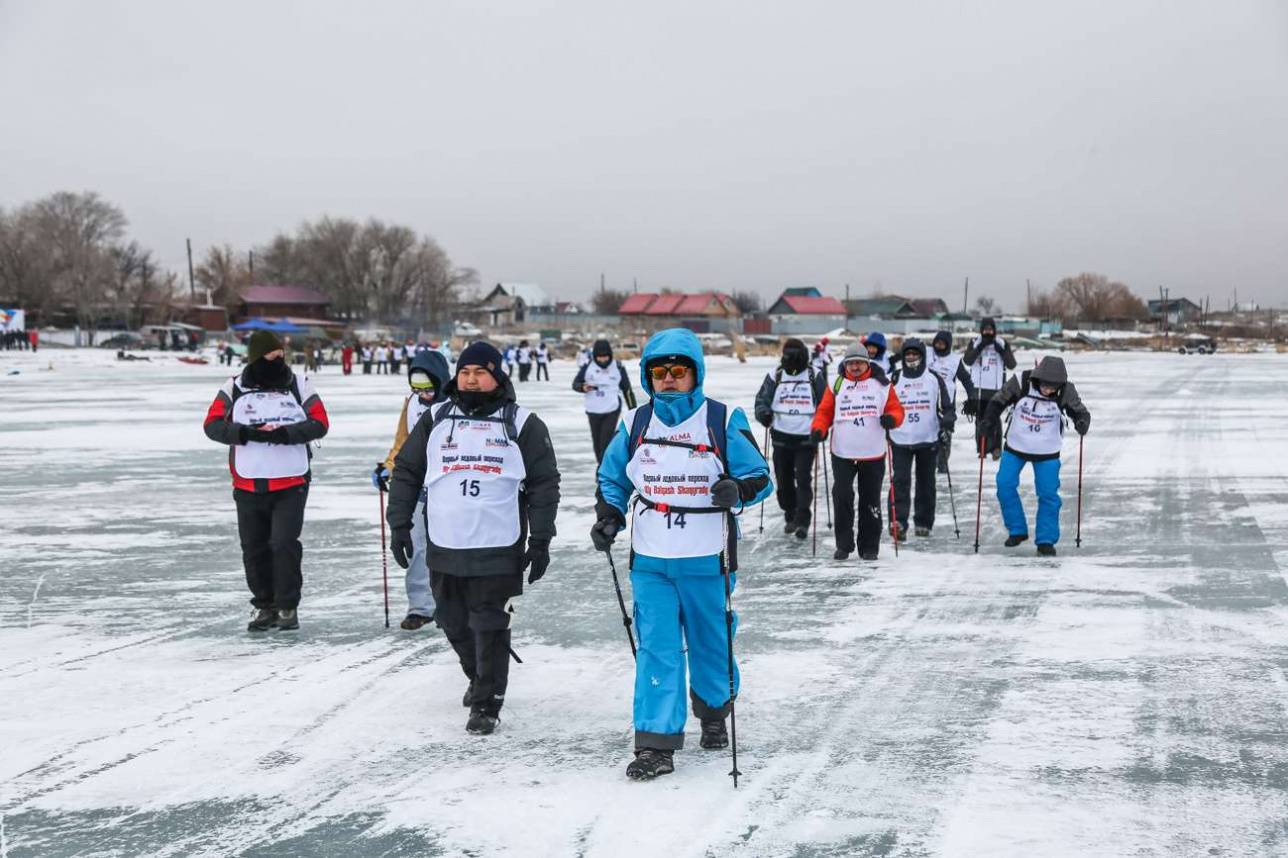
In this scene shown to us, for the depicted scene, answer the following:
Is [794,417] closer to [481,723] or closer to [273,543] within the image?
[273,543]

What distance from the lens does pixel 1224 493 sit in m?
12.5

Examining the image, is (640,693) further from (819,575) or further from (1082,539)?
(1082,539)

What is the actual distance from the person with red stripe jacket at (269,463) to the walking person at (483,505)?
187 centimetres

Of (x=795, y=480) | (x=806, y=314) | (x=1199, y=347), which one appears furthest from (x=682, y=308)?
(x=795, y=480)

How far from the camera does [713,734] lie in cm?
491

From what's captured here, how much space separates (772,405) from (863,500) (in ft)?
4.58

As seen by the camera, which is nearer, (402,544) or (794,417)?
(402,544)

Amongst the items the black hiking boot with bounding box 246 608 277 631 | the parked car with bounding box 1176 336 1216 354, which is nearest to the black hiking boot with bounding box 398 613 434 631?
the black hiking boot with bounding box 246 608 277 631

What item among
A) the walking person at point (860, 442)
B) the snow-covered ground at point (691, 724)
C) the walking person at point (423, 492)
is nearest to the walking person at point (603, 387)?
the snow-covered ground at point (691, 724)

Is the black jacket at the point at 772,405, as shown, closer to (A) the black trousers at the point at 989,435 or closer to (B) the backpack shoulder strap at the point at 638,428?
(A) the black trousers at the point at 989,435

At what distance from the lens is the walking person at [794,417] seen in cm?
1021

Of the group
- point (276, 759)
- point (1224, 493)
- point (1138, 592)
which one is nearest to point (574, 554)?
point (1138, 592)

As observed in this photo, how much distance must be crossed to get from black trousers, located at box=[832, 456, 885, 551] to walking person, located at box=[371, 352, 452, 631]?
3.58 meters

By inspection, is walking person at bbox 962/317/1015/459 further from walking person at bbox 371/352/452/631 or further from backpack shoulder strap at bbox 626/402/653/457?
backpack shoulder strap at bbox 626/402/653/457
